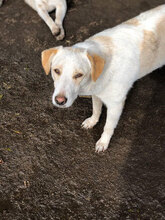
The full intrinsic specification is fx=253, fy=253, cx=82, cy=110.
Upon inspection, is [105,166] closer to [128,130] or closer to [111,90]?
[128,130]

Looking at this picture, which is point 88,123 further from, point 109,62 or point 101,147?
point 109,62

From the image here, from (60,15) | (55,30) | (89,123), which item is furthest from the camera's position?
(60,15)

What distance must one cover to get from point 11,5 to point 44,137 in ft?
13.7

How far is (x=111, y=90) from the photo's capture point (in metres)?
3.36

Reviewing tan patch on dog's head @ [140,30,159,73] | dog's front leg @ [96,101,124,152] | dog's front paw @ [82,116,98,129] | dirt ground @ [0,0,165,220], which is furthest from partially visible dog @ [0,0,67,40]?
dog's front leg @ [96,101,124,152]

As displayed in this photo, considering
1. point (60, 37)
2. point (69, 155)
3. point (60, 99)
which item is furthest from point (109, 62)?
point (60, 37)

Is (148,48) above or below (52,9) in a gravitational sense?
above

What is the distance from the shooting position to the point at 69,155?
3.86 metres

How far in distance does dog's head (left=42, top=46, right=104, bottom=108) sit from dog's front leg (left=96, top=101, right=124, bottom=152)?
0.72 meters

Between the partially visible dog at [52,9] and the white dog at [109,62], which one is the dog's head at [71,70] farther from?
the partially visible dog at [52,9]

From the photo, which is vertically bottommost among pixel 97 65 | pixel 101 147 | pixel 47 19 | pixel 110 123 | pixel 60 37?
pixel 101 147

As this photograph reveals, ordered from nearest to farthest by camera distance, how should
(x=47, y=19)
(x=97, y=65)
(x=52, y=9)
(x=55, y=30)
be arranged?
1. (x=97, y=65)
2. (x=55, y=30)
3. (x=47, y=19)
4. (x=52, y=9)

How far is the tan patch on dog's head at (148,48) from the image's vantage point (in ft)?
11.6

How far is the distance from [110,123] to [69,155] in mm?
798
